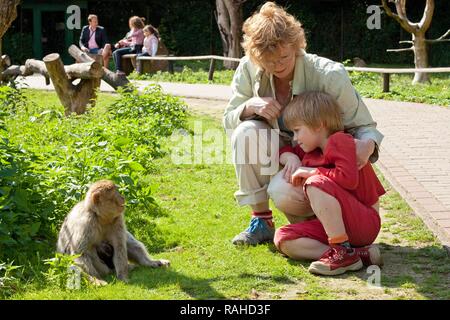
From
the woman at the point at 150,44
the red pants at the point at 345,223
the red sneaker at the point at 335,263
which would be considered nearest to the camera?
the red sneaker at the point at 335,263

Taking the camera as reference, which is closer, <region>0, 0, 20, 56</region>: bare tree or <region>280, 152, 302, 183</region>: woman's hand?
<region>280, 152, 302, 183</region>: woman's hand

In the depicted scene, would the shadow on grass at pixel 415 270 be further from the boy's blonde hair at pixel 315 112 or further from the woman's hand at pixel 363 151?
the boy's blonde hair at pixel 315 112

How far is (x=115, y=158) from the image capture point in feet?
21.7

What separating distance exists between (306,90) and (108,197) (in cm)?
145

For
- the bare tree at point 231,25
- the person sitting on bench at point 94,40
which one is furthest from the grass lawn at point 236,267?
the bare tree at point 231,25

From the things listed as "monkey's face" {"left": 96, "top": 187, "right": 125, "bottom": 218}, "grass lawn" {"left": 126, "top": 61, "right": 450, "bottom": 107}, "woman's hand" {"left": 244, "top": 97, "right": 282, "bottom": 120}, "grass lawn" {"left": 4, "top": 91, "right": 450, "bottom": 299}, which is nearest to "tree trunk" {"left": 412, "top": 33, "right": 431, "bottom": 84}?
"grass lawn" {"left": 126, "top": 61, "right": 450, "bottom": 107}

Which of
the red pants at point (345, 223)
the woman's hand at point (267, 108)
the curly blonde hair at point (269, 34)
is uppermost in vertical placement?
the curly blonde hair at point (269, 34)

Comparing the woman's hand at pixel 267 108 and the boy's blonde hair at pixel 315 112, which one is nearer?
the boy's blonde hair at pixel 315 112

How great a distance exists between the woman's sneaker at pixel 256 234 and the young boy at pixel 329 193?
1.19ft

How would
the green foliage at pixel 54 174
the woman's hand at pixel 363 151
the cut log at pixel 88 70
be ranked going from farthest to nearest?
the cut log at pixel 88 70
the green foliage at pixel 54 174
the woman's hand at pixel 363 151

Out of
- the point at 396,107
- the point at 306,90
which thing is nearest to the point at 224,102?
the point at 396,107

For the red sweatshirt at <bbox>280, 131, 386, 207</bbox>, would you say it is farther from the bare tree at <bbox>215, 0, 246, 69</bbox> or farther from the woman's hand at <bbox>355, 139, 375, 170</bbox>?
the bare tree at <bbox>215, 0, 246, 69</bbox>

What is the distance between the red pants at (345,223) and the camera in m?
4.75

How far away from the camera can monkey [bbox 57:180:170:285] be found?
470cm
